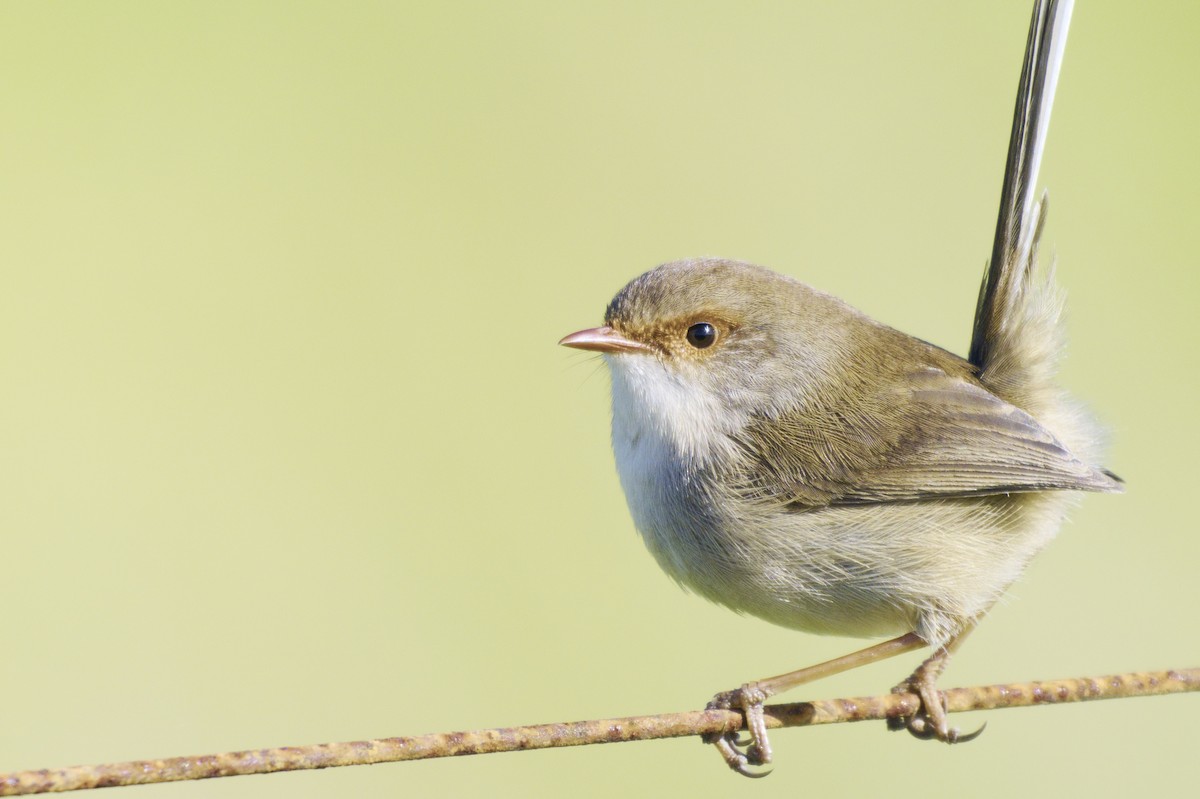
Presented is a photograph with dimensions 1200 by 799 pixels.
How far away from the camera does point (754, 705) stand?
3.15 metres

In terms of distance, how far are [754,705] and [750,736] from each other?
23 centimetres

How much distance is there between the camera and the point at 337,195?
7293 millimetres

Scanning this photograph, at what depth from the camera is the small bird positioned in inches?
133

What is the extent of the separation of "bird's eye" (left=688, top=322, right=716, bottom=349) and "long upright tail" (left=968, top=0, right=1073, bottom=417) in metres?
0.92

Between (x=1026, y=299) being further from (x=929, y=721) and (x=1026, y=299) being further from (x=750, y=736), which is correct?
(x=750, y=736)

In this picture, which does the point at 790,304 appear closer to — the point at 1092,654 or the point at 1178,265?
the point at 1092,654

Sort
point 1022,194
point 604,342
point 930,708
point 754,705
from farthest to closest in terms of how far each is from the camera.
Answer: point 1022,194 → point 604,342 → point 930,708 → point 754,705

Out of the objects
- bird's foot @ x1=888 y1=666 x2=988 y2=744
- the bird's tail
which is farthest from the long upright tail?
bird's foot @ x1=888 y1=666 x2=988 y2=744

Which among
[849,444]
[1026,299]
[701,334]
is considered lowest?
[849,444]

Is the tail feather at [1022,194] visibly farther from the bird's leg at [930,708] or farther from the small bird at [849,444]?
the bird's leg at [930,708]

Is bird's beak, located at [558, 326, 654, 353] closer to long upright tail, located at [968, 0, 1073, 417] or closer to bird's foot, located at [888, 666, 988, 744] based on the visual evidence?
long upright tail, located at [968, 0, 1073, 417]

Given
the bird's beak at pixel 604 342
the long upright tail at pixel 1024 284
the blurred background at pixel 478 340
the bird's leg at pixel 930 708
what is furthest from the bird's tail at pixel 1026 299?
the blurred background at pixel 478 340

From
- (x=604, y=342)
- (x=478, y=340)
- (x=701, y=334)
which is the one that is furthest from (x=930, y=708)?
(x=478, y=340)

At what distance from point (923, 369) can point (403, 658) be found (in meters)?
3.01
